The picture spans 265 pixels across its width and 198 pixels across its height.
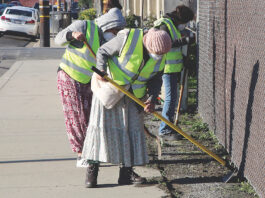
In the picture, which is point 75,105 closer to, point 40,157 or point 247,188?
point 40,157

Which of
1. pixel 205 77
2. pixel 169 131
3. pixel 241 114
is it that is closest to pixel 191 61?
pixel 205 77

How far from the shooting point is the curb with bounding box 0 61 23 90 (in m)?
12.2

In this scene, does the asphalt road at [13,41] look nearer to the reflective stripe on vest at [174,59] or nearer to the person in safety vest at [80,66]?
the reflective stripe on vest at [174,59]

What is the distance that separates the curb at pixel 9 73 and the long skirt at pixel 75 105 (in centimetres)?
577

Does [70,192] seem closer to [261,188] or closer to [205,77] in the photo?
[261,188]

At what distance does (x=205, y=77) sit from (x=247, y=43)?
2.89m

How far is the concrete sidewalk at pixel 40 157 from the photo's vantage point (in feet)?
17.9

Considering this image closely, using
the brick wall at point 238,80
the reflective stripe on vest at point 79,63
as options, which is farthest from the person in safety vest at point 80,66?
the brick wall at point 238,80

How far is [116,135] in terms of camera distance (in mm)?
5426

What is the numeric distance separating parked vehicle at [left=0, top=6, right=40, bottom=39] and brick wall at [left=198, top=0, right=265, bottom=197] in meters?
20.9

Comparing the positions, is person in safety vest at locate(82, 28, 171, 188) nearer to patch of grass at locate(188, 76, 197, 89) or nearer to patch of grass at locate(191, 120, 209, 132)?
patch of grass at locate(191, 120, 209, 132)

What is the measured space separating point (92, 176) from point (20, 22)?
23840 mm

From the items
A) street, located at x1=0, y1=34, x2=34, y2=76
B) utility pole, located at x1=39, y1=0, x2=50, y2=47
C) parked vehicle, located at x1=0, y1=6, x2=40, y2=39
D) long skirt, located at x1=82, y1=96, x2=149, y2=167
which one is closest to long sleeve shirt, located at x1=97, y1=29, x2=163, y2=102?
long skirt, located at x1=82, y1=96, x2=149, y2=167

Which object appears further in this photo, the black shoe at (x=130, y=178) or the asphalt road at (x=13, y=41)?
the asphalt road at (x=13, y=41)
